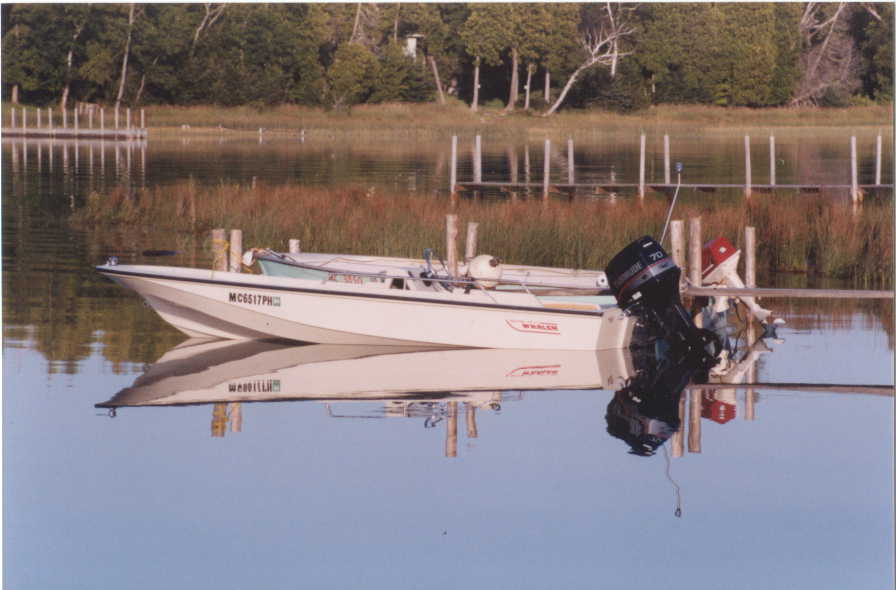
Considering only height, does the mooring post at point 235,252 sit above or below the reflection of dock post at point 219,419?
above

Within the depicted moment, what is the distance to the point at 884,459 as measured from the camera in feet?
40.9

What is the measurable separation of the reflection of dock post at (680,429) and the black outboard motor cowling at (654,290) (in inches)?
48.3

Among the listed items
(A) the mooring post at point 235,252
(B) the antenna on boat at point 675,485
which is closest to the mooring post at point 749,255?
(A) the mooring post at point 235,252

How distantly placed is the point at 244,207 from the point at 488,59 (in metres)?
50.5

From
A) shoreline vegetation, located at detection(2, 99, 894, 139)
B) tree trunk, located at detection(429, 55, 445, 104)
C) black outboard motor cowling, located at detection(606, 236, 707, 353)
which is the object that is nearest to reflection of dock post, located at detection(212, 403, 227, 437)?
black outboard motor cowling, located at detection(606, 236, 707, 353)

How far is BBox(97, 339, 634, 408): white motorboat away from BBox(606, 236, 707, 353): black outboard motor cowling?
1.98 ft

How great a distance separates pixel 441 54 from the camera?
77.4 m

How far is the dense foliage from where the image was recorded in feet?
237

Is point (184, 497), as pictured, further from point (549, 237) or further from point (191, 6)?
point (191, 6)

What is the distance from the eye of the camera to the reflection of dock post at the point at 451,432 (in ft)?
40.8

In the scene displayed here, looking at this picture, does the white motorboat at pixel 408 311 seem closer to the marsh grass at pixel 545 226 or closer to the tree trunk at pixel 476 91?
the marsh grass at pixel 545 226

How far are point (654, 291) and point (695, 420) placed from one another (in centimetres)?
221

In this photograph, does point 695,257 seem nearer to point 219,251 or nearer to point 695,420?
point 695,420

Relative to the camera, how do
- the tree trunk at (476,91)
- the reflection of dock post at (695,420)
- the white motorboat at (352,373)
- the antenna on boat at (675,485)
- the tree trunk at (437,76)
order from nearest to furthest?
the antenna on boat at (675,485) → the reflection of dock post at (695,420) → the white motorboat at (352,373) → the tree trunk at (476,91) → the tree trunk at (437,76)
